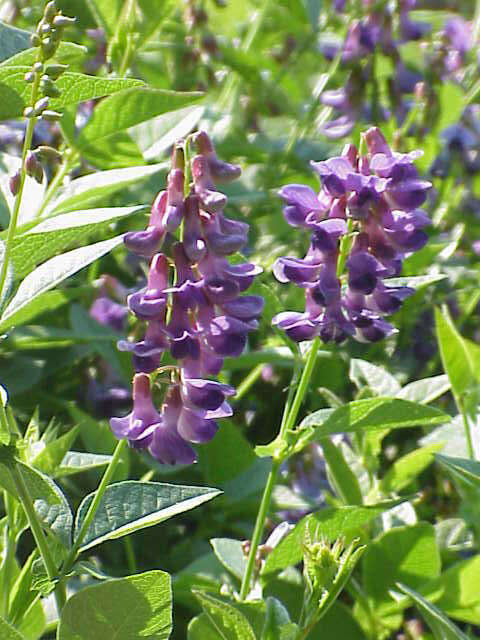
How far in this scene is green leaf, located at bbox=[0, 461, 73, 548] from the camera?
0.77 meters

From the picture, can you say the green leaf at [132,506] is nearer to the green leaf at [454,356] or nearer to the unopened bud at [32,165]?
the unopened bud at [32,165]

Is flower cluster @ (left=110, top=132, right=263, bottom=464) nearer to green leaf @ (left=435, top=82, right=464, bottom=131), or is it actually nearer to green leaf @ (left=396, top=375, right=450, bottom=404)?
green leaf @ (left=396, top=375, right=450, bottom=404)

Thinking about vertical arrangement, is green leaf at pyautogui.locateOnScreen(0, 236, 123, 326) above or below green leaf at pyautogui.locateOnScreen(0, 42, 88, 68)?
below

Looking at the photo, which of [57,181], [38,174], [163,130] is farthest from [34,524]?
[163,130]

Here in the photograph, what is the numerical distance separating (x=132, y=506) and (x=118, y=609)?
10 cm

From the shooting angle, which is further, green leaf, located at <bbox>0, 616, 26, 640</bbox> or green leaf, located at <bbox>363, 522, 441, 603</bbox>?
green leaf, located at <bbox>363, 522, 441, 603</bbox>

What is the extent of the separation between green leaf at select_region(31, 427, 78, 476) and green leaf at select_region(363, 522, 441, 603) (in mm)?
391

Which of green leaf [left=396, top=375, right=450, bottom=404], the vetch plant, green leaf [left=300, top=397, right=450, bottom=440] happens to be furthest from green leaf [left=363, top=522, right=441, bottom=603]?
green leaf [left=300, top=397, right=450, bottom=440]

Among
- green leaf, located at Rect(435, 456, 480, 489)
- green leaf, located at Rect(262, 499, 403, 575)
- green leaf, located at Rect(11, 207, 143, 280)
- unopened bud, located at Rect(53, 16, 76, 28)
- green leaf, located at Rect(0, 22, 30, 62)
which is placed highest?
unopened bud, located at Rect(53, 16, 76, 28)

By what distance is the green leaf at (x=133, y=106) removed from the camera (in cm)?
104

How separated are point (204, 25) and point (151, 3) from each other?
0.59m

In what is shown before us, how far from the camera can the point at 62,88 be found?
2.82ft

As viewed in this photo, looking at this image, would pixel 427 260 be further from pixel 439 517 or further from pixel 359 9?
pixel 359 9

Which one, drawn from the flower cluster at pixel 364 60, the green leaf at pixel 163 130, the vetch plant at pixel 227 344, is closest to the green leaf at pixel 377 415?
the vetch plant at pixel 227 344
